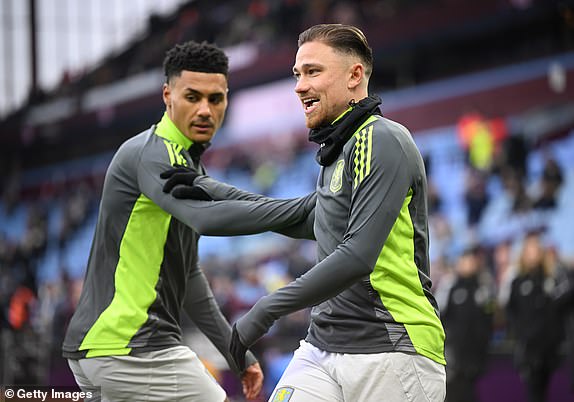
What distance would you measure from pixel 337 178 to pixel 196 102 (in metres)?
1.08

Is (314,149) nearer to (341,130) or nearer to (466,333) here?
(466,333)

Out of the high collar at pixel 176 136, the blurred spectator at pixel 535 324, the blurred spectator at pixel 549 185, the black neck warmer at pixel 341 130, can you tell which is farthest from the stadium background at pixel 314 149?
the black neck warmer at pixel 341 130

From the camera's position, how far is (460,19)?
13016 millimetres

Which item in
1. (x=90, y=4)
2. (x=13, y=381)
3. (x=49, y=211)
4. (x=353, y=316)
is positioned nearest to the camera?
(x=353, y=316)

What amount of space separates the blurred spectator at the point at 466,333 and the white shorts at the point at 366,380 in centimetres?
751

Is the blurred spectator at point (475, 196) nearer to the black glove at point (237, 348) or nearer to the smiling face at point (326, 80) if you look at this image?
the smiling face at point (326, 80)

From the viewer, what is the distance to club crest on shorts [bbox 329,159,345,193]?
123 inches

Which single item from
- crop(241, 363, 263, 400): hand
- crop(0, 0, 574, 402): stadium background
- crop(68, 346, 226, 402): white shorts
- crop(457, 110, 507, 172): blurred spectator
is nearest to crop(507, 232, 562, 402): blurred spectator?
crop(0, 0, 574, 402): stadium background

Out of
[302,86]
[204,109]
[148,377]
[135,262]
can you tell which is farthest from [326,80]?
[148,377]

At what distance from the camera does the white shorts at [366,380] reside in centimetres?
302

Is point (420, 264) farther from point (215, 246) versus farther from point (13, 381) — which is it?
point (215, 246)

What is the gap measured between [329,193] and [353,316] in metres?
0.42

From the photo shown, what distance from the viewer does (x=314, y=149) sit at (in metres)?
14.5

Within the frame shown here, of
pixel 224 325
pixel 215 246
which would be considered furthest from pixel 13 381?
pixel 224 325
